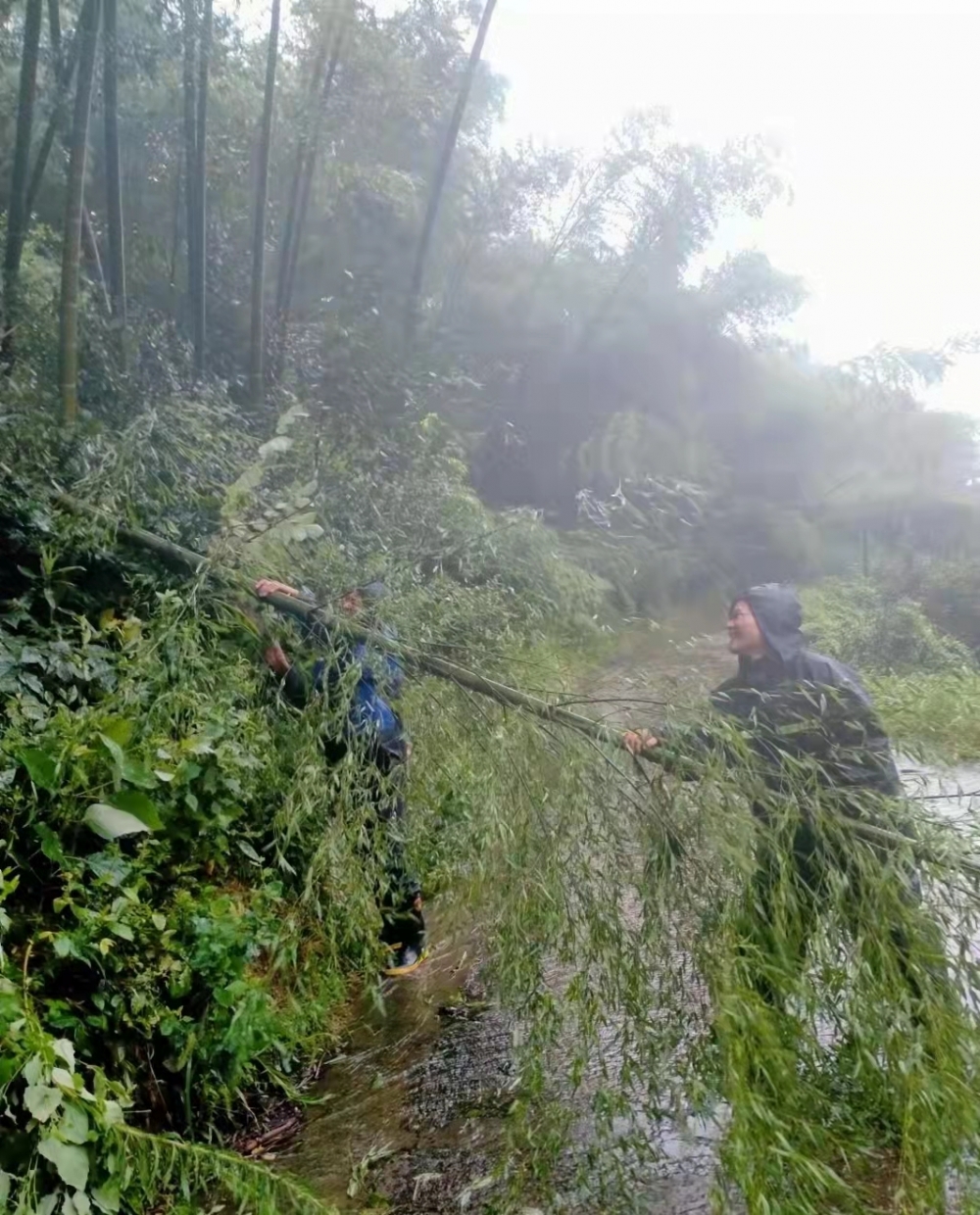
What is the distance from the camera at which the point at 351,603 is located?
2428mm

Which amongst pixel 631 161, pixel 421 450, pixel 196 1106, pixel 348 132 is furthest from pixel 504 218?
pixel 196 1106

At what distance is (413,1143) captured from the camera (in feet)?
6.79

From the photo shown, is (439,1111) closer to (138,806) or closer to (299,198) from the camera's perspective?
(138,806)

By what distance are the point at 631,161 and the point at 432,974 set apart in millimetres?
12002

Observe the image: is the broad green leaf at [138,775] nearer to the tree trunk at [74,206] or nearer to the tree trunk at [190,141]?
the tree trunk at [74,206]

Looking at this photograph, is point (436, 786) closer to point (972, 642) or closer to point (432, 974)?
point (432, 974)

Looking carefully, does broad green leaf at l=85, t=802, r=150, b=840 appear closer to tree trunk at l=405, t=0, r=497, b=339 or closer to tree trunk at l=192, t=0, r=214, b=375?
tree trunk at l=192, t=0, r=214, b=375

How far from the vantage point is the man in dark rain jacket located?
1.65 meters

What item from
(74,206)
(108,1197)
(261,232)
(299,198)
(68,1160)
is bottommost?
(108,1197)

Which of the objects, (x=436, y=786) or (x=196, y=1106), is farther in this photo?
(x=436, y=786)

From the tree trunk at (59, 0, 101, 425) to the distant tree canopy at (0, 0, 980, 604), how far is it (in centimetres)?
3

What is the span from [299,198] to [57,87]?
2378mm

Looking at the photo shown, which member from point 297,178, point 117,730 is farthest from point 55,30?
point 117,730

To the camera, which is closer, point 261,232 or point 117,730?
point 117,730
